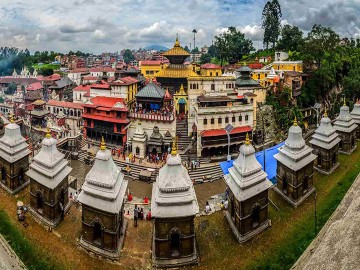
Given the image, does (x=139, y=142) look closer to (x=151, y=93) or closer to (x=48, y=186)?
(x=151, y=93)

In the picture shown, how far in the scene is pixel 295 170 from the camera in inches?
718

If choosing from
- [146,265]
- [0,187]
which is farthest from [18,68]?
[146,265]

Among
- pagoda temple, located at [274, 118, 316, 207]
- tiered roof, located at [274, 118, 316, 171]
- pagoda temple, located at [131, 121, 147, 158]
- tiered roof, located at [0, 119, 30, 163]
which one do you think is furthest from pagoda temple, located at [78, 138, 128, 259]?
pagoda temple, located at [131, 121, 147, 158]

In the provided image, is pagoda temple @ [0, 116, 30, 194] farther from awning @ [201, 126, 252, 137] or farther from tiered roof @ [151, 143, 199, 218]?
awning @ [201, 126, 252, 137]

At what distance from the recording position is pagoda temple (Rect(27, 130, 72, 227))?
1684 centimetres

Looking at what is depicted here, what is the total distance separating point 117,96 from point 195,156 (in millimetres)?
15108

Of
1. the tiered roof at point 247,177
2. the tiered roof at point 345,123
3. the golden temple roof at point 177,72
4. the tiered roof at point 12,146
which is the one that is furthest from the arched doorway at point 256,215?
the golden temple roof at point 177,72

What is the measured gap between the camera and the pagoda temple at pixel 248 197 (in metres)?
15.5

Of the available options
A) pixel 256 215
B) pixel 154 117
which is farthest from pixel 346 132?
pixel 154 117

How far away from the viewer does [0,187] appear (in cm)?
2047

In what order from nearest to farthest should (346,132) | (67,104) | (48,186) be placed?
(48,186)
(346,132)
(67,104)

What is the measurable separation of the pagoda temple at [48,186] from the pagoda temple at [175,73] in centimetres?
2997

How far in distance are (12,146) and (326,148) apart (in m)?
20.6

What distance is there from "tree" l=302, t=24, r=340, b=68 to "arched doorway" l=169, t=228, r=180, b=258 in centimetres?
3891
